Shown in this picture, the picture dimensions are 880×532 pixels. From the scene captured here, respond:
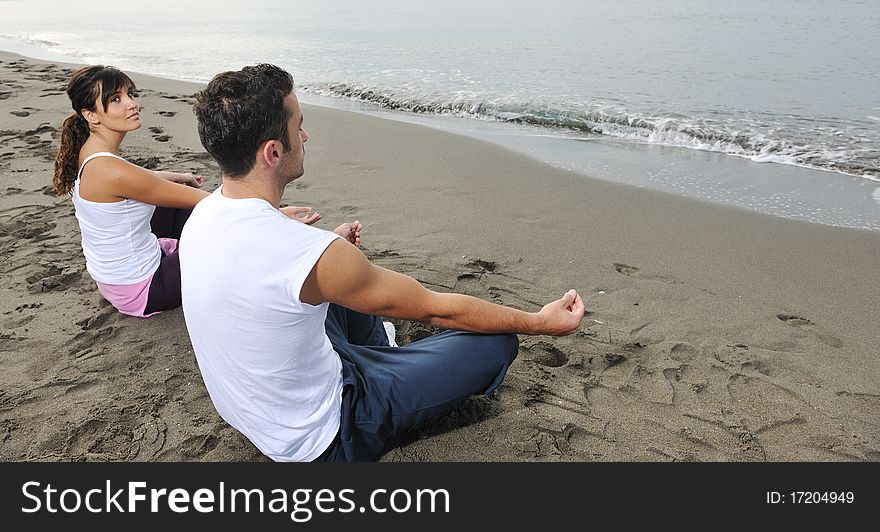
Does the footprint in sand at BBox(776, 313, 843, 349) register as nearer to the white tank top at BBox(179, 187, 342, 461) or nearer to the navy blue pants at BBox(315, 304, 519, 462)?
the navy blue pants at BBox(315, 304, 519, 462)

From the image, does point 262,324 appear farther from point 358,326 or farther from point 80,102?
point 80,102

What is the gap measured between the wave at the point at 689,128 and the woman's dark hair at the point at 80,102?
609 centimetres

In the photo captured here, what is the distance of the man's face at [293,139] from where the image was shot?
2.11 m

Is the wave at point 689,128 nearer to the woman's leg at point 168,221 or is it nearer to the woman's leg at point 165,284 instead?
the woman's leg at point 168,221

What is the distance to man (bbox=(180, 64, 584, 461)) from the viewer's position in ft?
6.62

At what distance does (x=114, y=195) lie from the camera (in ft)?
11.0

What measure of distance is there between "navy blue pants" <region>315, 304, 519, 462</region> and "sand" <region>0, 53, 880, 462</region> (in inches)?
9.7

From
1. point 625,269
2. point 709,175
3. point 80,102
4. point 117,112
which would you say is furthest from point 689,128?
point 80,102

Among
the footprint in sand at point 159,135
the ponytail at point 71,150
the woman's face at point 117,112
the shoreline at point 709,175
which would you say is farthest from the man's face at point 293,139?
the footprint in sand at point 159,135

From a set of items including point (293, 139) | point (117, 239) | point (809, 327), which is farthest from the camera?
point (809, 327)

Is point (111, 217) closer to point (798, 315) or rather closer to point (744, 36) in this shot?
point (798, 315)

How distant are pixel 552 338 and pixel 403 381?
127 centimetres

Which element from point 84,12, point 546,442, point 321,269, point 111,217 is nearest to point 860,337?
point 546,442
